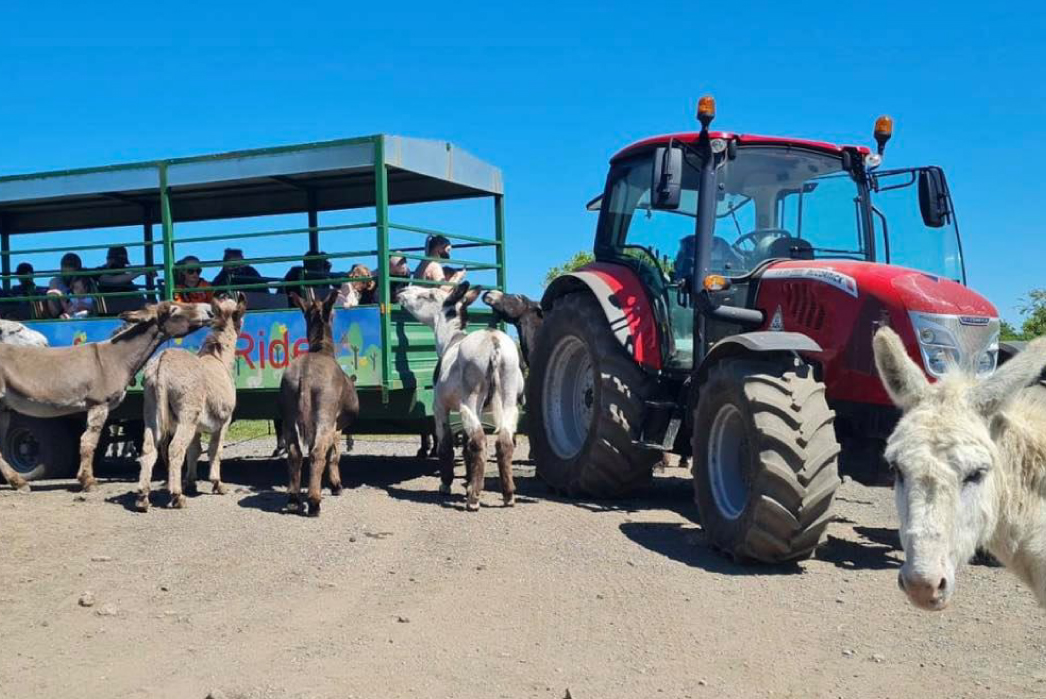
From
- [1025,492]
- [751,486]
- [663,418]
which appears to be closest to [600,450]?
[663,418]

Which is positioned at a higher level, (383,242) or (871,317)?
(383,242)

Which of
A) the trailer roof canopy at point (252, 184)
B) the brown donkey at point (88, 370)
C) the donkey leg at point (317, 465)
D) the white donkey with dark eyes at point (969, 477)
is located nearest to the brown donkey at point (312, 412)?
the donkey leg at point (317, 465)

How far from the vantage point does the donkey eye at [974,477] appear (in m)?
3.30

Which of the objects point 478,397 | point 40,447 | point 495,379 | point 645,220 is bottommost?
point 40,447

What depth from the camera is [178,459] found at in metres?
8.41

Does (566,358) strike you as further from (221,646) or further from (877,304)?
(221,646)

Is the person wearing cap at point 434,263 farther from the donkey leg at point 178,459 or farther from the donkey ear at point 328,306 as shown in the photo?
the donkey leg at point 178,459

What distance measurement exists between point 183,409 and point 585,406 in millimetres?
3725

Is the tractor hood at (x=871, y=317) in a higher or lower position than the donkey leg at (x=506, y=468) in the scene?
higher

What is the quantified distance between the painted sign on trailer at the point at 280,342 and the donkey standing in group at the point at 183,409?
2.22 ft

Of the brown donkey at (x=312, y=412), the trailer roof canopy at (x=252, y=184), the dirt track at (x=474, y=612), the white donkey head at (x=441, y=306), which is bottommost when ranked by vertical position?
the dirt track at (x=474, y=612)

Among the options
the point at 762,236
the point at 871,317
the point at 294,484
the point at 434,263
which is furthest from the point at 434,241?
the point at 871,317

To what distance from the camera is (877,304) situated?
20.9 feet

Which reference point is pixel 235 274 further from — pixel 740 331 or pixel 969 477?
pixel 969 477
